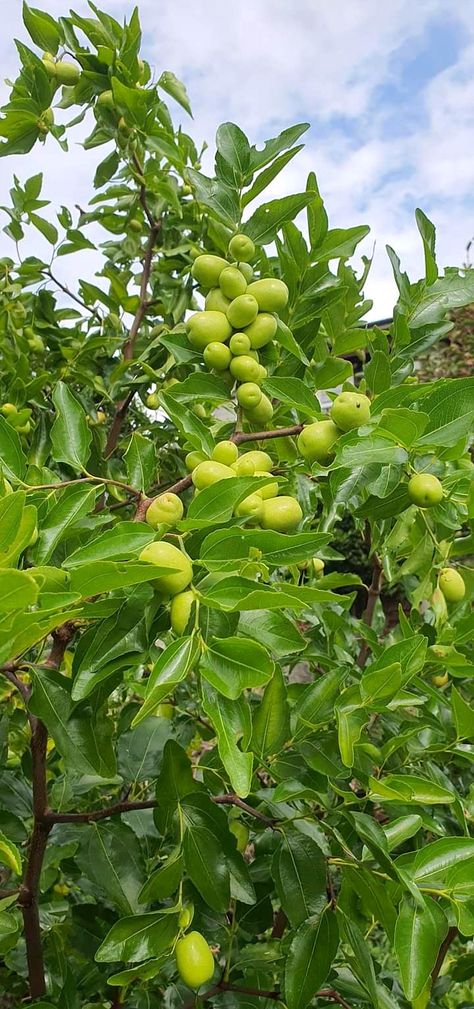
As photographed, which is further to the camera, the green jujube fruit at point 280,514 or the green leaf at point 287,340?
the green leaf at point 287,340

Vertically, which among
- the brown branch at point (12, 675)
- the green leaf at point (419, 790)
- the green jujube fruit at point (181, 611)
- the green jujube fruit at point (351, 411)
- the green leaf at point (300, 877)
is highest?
the green jujube fruit at point (351, 411)

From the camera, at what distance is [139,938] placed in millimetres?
795

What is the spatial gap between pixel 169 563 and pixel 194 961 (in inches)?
18.4

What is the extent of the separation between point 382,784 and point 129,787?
58 cm

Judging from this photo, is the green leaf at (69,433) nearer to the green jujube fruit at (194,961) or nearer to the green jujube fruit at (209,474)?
the green jujube fruit at (209,474)

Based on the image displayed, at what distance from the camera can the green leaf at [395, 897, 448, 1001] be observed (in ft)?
2.36

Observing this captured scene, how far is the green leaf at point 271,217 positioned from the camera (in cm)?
100

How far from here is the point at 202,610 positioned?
27.1 inches

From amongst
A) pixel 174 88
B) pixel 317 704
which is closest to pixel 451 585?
pixel 317 704

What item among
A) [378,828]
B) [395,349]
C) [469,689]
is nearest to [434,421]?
[395,349]

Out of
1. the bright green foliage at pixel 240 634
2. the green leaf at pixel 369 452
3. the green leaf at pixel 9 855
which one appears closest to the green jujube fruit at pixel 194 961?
the bright green foliage at pixel 240 634

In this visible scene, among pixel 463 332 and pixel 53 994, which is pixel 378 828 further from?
pixel 463 332

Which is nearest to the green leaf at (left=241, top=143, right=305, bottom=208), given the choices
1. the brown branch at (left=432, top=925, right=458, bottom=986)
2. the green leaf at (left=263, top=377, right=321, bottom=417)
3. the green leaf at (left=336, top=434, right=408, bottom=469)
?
the green leaf at (left=263, top=377, right=321, bottom=417)

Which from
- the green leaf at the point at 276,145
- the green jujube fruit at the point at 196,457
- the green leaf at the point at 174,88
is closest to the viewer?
the green jujube fruit at the point at 196,457
